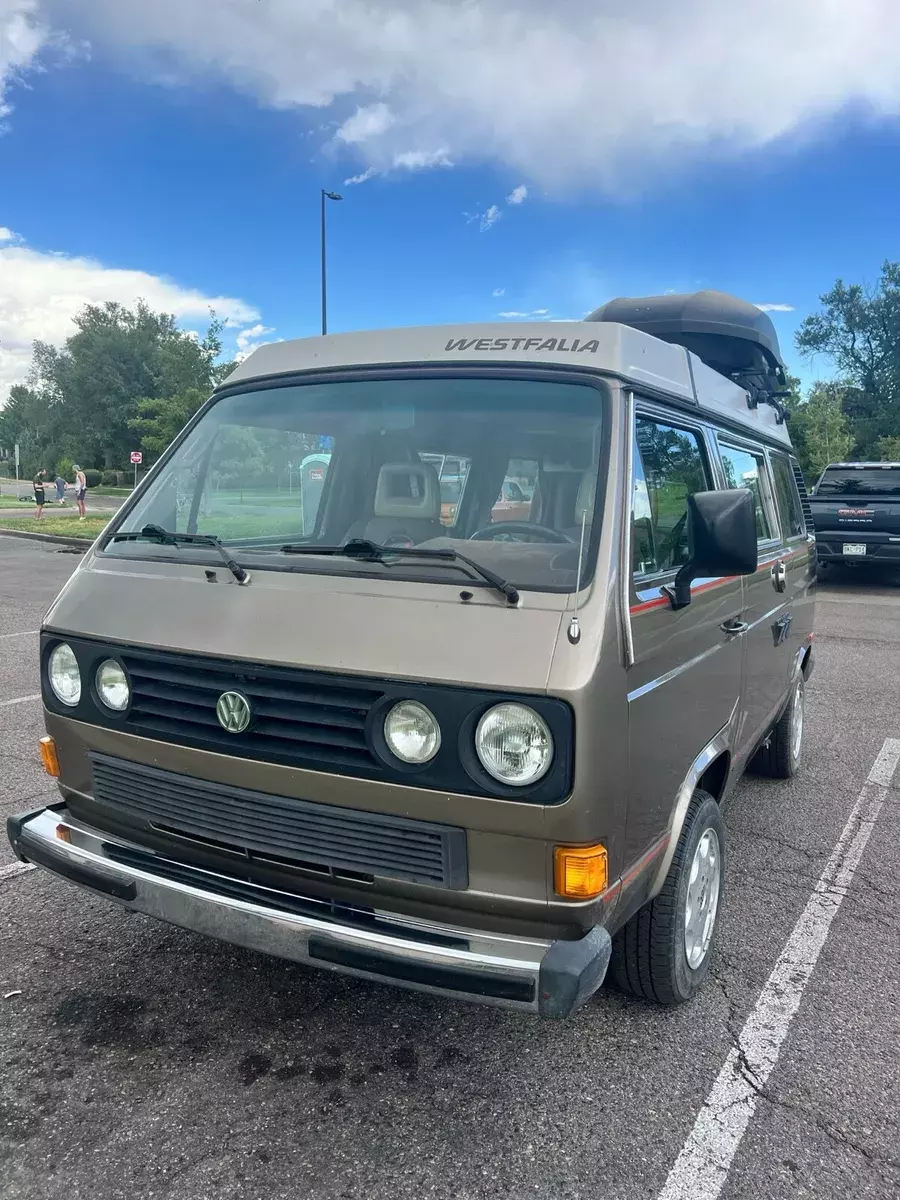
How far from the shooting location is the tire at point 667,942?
9.51 ft

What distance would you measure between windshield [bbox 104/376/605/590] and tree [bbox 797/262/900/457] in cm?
4637

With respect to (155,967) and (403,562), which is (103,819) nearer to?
(155,967)

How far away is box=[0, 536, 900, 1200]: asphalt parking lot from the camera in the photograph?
2.34m

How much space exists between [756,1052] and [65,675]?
2525mm

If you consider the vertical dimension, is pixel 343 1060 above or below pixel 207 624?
below

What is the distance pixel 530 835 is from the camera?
227 cm

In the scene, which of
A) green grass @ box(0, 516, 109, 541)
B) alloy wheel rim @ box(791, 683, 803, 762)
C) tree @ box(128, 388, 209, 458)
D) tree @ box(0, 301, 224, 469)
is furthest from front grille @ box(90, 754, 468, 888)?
tree @ box(0, 301, 224, 469)

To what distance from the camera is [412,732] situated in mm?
2354

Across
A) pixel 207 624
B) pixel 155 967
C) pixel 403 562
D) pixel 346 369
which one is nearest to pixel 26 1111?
pixel 155 967

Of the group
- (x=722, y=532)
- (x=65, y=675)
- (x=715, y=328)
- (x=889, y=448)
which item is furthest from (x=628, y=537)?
(x=889, y=448)

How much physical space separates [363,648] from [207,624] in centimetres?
54

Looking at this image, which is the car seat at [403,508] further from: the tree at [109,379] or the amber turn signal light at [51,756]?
the tree at [109,379]

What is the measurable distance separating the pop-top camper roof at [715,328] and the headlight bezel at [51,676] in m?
3.29

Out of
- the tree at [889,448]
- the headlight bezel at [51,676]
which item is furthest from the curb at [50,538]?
the tree at [889,448]
